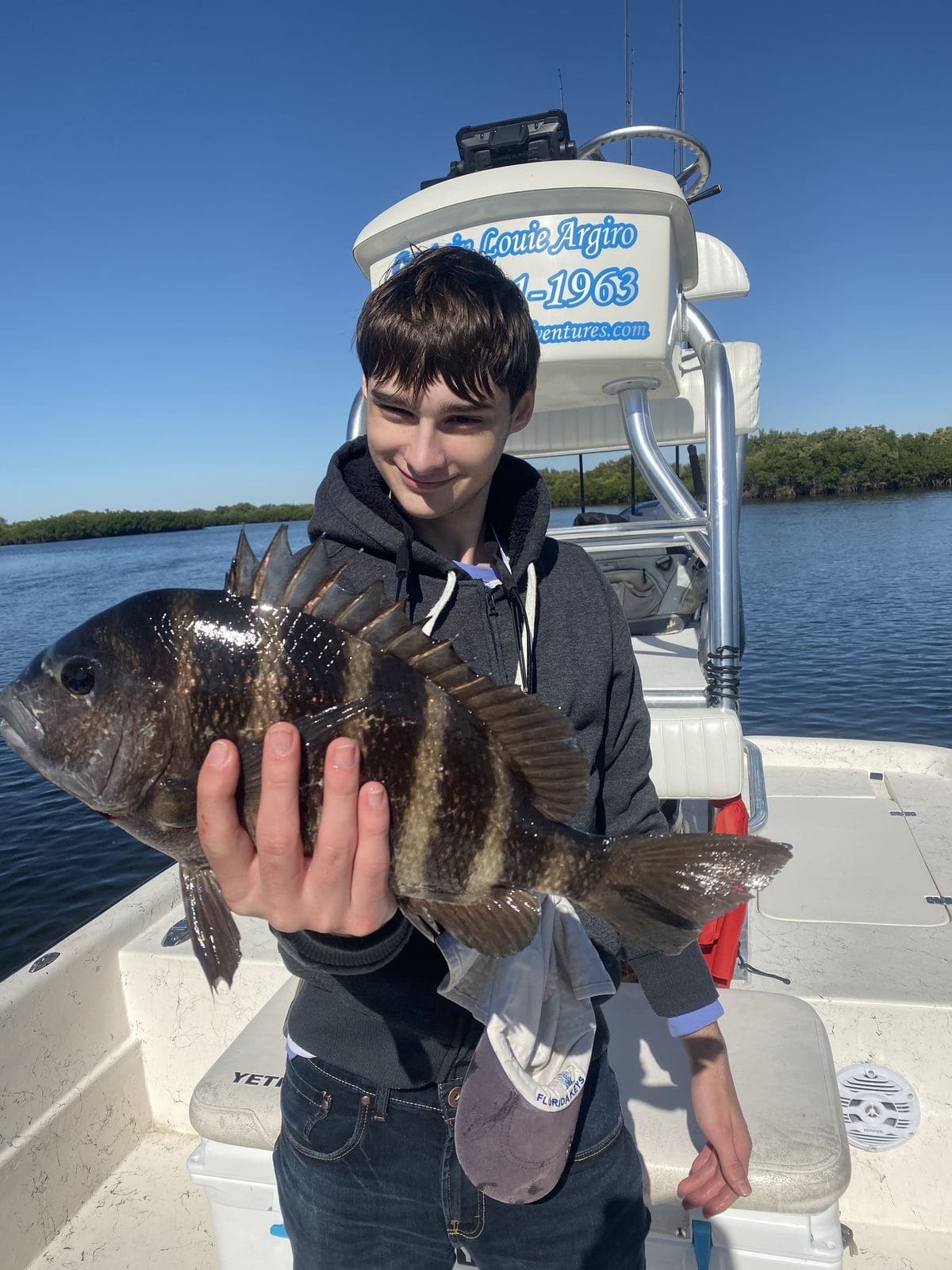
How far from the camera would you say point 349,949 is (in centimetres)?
164

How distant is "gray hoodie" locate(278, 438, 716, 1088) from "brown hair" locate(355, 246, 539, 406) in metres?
0.35

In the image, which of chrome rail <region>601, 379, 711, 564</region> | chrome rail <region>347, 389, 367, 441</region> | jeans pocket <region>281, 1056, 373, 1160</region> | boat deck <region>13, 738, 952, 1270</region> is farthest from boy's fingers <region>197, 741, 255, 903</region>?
chrome rail <region>601, 379, 711, 564</region>

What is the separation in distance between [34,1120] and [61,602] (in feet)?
103

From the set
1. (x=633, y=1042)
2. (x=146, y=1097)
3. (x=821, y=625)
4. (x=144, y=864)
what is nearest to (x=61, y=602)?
(x=144, y=864)

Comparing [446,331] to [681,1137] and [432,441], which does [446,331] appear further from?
[681,1137]

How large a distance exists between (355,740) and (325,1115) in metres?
0.96

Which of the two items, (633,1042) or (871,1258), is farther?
(871,1258)

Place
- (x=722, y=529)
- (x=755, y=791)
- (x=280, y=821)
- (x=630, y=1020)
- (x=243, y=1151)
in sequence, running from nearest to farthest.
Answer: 1. (x=280, y=821)
2. (x=243, y=1151)
3. (x=630, y=1020)
4. (x=722, y=529)
5. (x=755, y=791)

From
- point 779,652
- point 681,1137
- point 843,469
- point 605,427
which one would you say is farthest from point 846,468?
point 681,1137

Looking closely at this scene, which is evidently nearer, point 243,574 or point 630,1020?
point 243,574

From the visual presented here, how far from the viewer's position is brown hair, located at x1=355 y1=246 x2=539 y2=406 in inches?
75.7

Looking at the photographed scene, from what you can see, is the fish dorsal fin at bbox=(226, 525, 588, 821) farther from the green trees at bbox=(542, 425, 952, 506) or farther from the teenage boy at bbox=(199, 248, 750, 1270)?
the green trees at bbox=(542, 425, 952, 506)

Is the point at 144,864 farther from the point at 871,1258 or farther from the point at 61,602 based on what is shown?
the point at 61,602

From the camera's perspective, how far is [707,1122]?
2.10 meters
